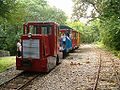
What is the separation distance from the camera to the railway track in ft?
40.0

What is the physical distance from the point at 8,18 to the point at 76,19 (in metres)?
32.1

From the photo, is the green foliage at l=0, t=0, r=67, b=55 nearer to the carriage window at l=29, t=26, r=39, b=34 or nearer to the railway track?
the carriage window at l=29, t=26, r=39, b=34

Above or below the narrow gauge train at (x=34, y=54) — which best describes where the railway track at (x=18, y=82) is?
below

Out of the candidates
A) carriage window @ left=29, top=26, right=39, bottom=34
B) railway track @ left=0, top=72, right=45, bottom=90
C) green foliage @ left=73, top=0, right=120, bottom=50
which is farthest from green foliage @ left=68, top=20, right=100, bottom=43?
railway track @ left=0, top=72, right=45, bottom=90

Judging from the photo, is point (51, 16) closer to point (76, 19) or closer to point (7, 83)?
point (76, 19)

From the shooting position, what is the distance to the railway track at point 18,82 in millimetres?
12201

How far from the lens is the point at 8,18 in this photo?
64.5ft

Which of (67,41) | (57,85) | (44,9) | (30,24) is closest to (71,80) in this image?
(57,85)

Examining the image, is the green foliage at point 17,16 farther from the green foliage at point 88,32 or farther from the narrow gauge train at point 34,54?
the green foliage at point 88,32

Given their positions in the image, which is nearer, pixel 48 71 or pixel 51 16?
pixel 48 71

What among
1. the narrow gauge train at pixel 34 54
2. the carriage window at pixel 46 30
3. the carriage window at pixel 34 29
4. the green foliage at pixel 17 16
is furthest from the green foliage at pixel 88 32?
the narrow gauge train at pixel 34 54

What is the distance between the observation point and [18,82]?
13.5 m

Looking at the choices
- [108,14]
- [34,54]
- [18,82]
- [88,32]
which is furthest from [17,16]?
[88,32]

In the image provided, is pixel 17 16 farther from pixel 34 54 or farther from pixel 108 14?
pixel 108 14
